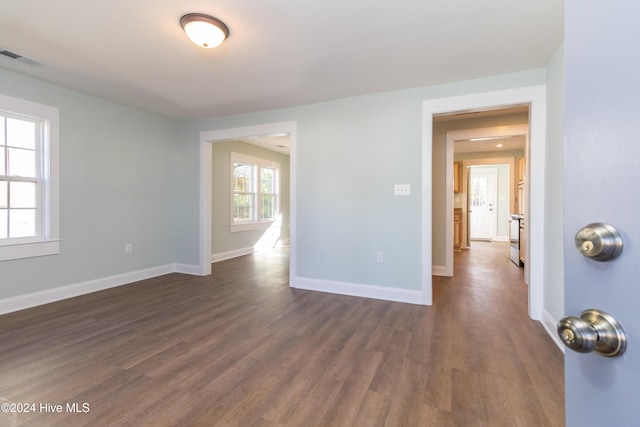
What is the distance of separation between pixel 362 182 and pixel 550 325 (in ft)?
7.27

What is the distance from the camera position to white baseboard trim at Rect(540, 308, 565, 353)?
233cm

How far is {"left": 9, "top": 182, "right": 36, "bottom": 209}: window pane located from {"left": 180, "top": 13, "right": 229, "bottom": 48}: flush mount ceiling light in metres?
2.58

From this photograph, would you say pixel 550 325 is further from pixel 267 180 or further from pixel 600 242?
pixel 267 180

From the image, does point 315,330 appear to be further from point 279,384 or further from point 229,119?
point 229,119

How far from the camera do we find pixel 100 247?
371cm

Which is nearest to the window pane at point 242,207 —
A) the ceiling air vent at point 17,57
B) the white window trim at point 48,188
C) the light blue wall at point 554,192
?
the white window trim at point 48,188

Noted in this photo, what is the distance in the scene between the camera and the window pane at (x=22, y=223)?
301 cm

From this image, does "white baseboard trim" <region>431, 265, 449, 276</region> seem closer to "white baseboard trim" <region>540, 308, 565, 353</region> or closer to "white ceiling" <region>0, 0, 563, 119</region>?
"white baseboard trim" <region>540, 308, 565, 353</region>

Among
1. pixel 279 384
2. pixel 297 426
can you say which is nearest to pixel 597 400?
pixel 297 426

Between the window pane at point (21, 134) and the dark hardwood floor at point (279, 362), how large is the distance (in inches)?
68.6

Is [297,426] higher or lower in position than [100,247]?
lower

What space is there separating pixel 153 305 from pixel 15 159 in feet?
6.80

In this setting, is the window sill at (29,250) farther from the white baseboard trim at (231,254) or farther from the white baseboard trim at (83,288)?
the white baseboard trim at (231,254)

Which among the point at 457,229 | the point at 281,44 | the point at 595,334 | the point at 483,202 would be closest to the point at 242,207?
the point at 281,44
